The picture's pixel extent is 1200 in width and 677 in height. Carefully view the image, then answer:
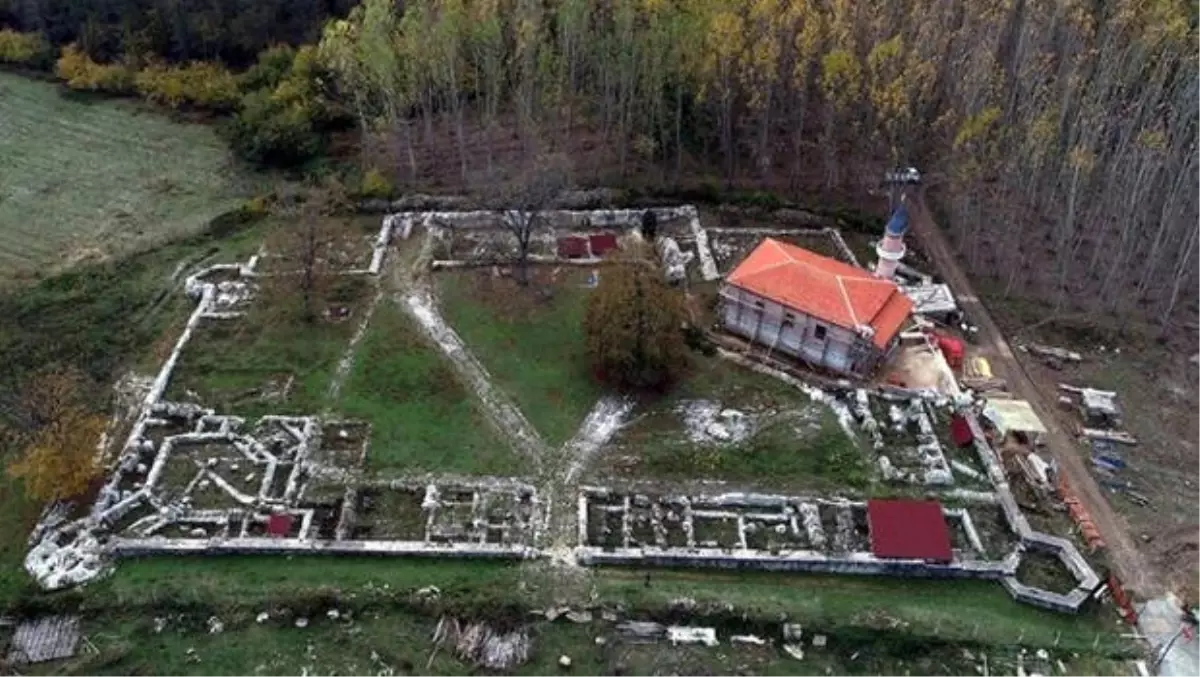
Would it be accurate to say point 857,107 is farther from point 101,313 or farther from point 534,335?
point 101,313

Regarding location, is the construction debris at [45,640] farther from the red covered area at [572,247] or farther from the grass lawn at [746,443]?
the red covered area at [572,247]

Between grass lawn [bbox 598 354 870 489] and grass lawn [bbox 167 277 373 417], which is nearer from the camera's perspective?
grass lawn [bbox 598 354 870 489]

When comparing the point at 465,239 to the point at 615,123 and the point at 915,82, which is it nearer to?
the point at 615,123

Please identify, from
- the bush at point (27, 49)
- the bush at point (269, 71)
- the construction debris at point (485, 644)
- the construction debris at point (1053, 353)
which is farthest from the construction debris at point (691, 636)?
the bush at point (27, 49)

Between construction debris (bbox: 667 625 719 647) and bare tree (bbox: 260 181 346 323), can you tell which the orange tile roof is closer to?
construction debris (bbox: 667 625 719 647)

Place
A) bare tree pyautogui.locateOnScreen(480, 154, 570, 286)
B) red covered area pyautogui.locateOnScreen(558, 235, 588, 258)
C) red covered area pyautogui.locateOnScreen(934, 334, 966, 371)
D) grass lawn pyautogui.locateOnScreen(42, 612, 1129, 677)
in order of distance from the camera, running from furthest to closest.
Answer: red covered area pyautogui.locateOnScreen(558, 235, 588, 258) → bare tree pyautogui.locateOnScreen(480, 154, 570, 286) → red covered area pyautogui.locateOnScreen(934, 334, 966, 371) → grass lawn pyautogui.locateOnScreen(42, 612, 1129, 677)

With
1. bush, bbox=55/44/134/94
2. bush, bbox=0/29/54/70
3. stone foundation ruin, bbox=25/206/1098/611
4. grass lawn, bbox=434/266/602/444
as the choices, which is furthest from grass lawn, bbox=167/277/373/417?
bush, bbox=0/29/54/70

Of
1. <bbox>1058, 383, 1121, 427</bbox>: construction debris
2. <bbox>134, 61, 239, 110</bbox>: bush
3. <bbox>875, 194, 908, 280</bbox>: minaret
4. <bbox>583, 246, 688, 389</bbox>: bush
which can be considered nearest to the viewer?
<bbox>583, 246, 688, 389</bbox>: bush
